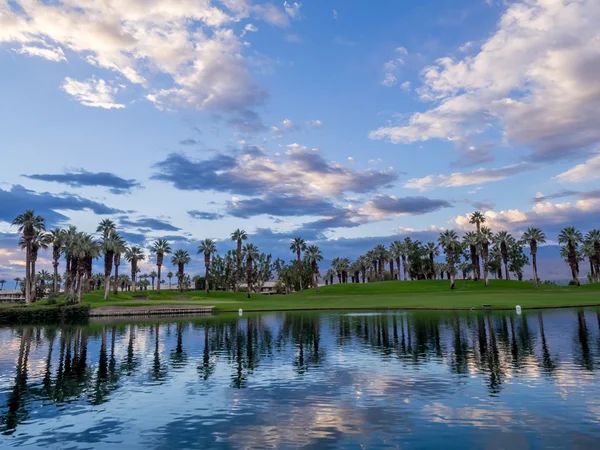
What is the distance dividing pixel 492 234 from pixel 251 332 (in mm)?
140324

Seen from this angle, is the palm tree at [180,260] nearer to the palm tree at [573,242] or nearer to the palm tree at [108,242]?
the palm tree at [108,242]

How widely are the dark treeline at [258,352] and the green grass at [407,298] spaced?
112ft

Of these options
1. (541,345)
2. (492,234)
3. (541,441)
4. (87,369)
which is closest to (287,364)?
(87,369)

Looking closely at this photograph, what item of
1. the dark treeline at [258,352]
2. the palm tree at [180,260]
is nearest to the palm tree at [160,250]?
the palm tree at [180,260]

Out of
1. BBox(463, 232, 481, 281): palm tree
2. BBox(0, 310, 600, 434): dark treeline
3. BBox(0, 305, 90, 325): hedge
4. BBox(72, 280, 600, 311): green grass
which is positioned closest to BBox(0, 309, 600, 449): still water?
BBox(0, 310, 600, 434): dark treeline

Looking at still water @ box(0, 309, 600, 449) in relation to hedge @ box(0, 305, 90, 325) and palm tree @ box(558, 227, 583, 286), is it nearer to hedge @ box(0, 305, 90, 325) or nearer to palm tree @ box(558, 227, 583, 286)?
hedge @ box(0, 305, 90, 325)

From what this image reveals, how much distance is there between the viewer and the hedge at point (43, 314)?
3369 inches

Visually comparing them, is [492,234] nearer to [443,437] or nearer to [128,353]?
[128,353]

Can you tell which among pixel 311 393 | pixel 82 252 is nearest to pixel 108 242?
pixel 82 252

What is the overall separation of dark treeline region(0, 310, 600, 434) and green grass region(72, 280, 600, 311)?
112 feet

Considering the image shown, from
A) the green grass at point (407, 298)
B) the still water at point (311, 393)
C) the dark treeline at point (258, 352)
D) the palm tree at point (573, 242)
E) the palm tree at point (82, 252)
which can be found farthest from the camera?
the palm tree at point (573, 242)

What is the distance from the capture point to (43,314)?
88.0 metres

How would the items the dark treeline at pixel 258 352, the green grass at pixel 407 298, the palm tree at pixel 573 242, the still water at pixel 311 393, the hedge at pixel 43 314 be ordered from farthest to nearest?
the palm tree at pixel 573 242
the green grass at pixel 407 298
the hedge at pixel 43 314
the dark treeline at pixel 258 352
the still water at pixel 311 393

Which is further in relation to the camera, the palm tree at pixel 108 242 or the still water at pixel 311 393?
the palm tree at pixel 108 242
